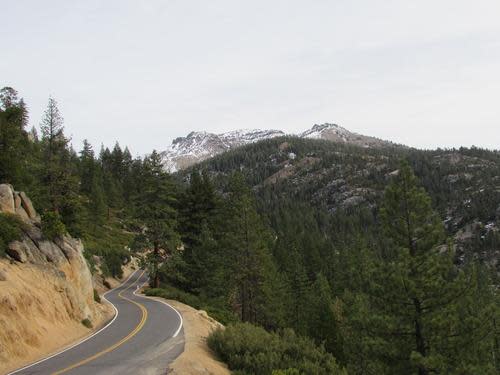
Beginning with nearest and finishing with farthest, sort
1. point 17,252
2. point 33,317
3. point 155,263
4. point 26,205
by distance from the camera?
point 33,317, point 17,252, point 26,205, point 155,263

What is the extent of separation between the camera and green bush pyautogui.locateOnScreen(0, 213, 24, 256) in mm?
19492

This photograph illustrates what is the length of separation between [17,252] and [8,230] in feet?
3.52

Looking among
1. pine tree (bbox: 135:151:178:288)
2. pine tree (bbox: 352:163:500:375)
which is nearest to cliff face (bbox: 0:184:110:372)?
pine tree (bbox: 135:151:178:288)

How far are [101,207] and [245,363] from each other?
2427 inches

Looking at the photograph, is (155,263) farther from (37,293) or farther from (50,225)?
(37,293)

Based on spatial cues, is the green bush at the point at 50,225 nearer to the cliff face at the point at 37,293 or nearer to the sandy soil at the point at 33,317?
the cliff face at the point at 37,293

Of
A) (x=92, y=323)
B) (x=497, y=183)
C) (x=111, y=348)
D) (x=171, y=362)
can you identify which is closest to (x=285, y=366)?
(x=171, y=362)

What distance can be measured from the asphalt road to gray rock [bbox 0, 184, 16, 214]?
24.2ft

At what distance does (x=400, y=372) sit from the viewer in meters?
20.8

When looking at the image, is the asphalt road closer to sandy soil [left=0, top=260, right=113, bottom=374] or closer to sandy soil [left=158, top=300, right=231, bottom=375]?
sandy soil [left=158, top=300, right=231, bottom=375]

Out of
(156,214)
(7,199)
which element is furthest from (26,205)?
(156,214)

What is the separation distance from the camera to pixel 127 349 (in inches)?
659

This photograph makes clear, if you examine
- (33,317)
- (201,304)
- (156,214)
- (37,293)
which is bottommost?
(201,304)

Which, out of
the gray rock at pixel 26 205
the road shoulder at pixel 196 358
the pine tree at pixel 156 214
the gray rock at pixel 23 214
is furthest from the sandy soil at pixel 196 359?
the pine tree at pixel 156 214
